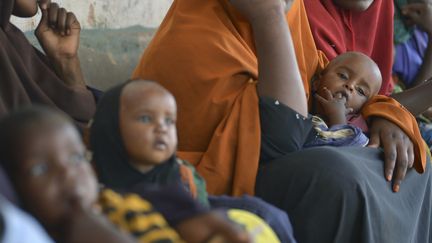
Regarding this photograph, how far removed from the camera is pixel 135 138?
6.15 feet

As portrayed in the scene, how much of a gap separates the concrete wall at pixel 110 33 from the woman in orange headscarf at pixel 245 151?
0.85 metres

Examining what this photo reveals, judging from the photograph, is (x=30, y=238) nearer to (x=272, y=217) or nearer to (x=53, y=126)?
(x=53, y=126)

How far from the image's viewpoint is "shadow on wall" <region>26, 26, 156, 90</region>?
3.57m

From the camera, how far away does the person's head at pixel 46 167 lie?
140cm

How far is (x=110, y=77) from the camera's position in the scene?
368 cm

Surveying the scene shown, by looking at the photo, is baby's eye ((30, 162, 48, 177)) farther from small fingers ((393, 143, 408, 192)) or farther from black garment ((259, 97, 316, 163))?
small fingers ((393, 143, 408, 192))

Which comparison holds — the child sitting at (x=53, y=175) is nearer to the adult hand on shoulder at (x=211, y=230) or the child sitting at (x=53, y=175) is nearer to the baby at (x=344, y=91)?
the adult hand on shoulder at (x=211, y=230)

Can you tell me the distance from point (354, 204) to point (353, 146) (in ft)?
1.04

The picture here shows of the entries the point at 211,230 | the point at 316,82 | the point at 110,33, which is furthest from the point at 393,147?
the point at 110,33

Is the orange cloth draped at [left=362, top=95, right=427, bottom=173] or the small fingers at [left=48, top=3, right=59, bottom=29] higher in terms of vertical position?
the small fingers at [left=48, top=3, right=59, bottom=29]

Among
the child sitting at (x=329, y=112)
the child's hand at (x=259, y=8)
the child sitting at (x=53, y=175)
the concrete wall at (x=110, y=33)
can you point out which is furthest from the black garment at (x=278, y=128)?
the concrete wall at (x=110, y=33)

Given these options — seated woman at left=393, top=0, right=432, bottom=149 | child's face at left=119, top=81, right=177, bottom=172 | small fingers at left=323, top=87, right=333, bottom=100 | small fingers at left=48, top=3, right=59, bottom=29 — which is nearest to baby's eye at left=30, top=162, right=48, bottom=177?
child's face at left=119, top=81, right=177, bottom=172

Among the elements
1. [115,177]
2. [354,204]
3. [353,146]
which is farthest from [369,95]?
[115,177]

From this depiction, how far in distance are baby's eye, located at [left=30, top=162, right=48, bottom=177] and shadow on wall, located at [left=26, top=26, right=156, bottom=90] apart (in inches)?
81.0
